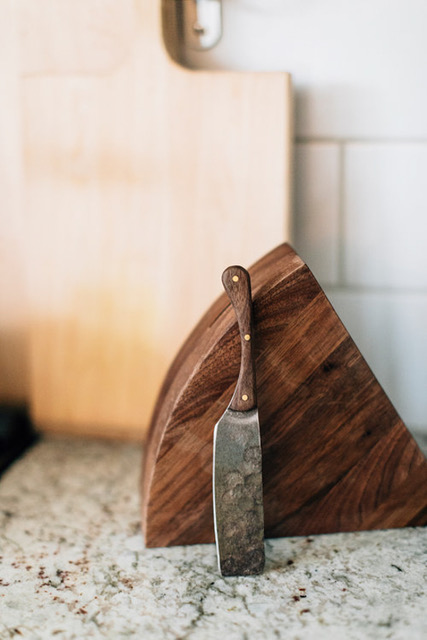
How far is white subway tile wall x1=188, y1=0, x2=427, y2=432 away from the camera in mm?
781

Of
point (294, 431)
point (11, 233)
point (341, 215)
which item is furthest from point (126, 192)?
point (294, 431)

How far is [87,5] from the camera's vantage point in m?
0.77

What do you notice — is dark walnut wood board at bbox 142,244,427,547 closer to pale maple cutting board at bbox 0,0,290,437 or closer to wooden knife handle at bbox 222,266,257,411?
wooden knife handle at bbox 222,266,257,411

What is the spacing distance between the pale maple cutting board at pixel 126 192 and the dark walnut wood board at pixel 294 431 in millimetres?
188

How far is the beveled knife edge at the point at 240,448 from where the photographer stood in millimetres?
526

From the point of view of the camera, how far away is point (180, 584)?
55 centimetres

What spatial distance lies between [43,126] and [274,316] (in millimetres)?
442

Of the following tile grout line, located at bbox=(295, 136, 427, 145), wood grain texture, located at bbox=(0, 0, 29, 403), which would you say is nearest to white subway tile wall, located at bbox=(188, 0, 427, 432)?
tile grout line, located at bbox=(295, 136, 427, 145)

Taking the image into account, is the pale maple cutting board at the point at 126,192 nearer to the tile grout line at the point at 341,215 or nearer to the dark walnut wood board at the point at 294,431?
the tile grout line at the point at 341,215

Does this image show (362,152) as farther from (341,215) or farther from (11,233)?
(11,233)

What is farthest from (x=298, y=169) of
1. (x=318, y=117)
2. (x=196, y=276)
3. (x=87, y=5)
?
(x=87, y=5)

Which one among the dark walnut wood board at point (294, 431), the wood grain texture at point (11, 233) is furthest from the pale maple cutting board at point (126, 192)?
the dark walnut wood board at point (294, 431)

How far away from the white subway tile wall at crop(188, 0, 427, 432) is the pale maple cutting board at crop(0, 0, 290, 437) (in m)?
0.06

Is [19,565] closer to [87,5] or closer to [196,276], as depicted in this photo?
[196,276]
